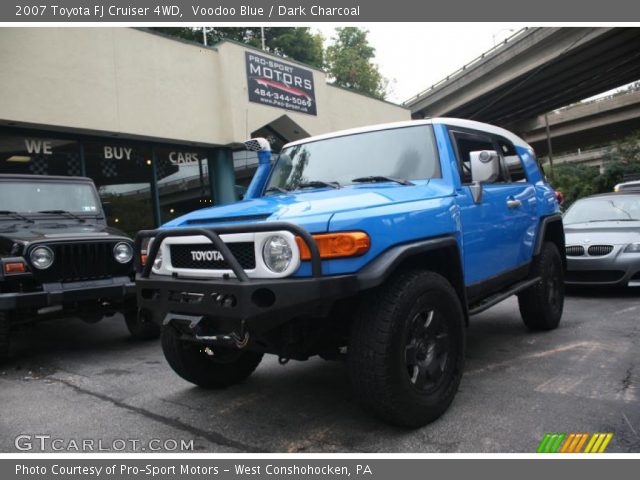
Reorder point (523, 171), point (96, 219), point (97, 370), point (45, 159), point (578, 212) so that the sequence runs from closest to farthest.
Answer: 1. point (97, 370)
2. point (523, 171)
3. point (96, 219)
4. point (578, 212)
5. point (45, 159)

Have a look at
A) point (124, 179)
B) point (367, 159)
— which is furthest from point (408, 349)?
point (124, 179)

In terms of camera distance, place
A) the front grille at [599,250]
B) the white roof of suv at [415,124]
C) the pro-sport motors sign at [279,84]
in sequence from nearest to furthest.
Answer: the white roof of suv at [415,124] → the front grille at [599,250] → the pro-sport motors sign at [279,84]

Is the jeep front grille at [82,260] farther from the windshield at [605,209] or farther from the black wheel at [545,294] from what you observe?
the windshield at [605,209]

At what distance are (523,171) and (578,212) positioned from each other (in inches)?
155

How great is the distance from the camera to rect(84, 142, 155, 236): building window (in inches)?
423

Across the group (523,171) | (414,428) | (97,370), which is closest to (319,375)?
(414,428)

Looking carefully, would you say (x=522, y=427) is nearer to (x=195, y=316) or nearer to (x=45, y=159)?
(x=195, y=316)

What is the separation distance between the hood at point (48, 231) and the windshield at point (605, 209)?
6846 millimetres

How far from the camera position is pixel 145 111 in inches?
425

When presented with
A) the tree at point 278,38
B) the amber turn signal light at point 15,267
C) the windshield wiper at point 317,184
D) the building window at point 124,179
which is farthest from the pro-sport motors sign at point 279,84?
the tree at point 278,38

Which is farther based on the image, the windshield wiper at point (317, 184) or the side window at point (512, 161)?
the side window at point (512, 161)

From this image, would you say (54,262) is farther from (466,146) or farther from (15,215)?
(466,146)

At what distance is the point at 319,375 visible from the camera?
Answer: 421cm

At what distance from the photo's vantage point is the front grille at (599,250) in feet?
22.8
